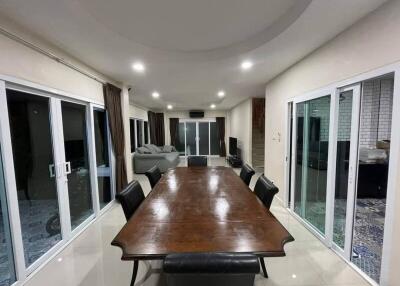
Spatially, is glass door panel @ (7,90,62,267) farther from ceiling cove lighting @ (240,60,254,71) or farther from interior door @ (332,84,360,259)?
interior door @ (332,84,360,259)

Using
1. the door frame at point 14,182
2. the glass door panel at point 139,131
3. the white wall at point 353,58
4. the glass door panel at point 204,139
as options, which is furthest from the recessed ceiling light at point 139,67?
the glass door panel at point 204,139

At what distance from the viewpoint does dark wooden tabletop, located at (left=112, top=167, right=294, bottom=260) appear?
3.94ft

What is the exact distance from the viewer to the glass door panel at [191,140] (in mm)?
10125

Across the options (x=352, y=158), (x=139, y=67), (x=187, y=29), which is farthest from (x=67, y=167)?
(x=352, y=158)

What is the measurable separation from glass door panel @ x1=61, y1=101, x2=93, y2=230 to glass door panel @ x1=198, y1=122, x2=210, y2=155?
711cm

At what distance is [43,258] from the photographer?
2.15 meters

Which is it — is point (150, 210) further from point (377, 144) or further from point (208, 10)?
point (377, 144)

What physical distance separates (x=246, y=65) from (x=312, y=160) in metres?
1.73

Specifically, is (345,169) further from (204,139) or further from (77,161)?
(204,139)

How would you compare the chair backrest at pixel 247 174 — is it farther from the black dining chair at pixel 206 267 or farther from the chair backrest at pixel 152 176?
the black dining chair at pixel 206 267

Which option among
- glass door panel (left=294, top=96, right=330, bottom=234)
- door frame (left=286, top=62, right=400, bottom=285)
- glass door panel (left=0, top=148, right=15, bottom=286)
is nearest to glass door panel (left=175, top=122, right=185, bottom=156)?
glass door panel (left=294, top=96, right=330, bottom=234)

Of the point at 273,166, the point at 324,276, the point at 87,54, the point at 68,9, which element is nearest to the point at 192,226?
the point at 324,276

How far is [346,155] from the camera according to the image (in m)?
2.29

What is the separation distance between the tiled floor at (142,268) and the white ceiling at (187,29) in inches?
94.5
